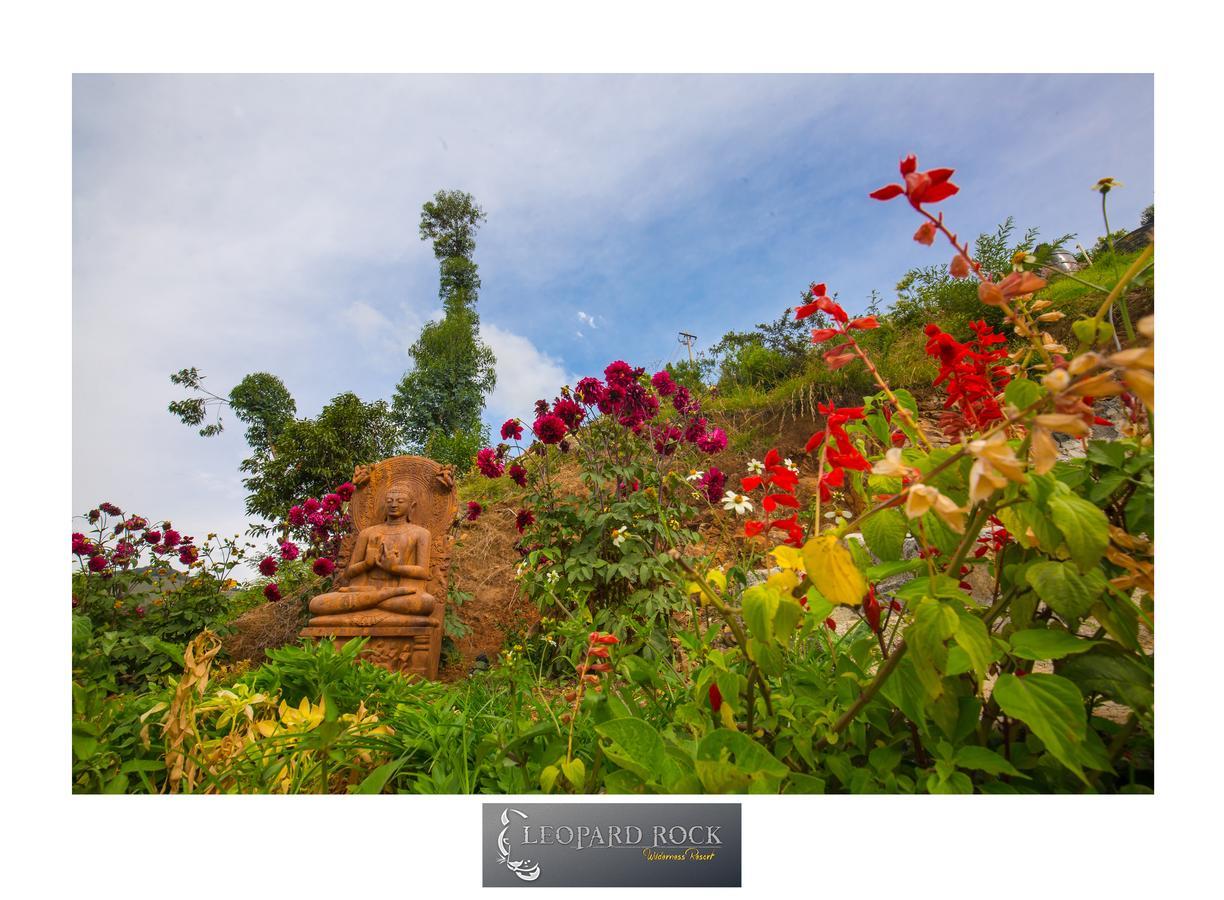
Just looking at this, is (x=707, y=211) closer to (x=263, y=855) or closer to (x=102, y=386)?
(x=102, y=386)

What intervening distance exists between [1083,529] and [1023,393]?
16cm

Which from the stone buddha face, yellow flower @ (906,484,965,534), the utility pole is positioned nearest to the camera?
yellow flower @ (906,484,965,534)

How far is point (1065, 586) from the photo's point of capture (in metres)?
0.49

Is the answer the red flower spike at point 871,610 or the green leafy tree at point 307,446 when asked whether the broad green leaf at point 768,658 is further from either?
the green leafy tree at point 307,446

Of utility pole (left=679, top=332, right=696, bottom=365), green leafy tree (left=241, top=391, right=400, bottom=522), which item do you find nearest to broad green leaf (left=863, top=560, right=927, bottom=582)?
utility pole (left=679, top=332, right=696, bottom=365)

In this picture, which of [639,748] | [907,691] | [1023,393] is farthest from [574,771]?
→ [1023,393]

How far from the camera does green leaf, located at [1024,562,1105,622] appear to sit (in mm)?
480

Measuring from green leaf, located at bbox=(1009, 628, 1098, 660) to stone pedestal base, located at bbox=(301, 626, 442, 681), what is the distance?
94.5 inches

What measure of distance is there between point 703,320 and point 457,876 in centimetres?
106

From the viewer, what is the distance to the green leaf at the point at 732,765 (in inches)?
20.8

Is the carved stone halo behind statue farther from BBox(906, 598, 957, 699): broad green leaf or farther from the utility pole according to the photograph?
BBox(906, 598, 957, 699): broad green leaf

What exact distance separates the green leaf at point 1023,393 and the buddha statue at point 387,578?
249cm

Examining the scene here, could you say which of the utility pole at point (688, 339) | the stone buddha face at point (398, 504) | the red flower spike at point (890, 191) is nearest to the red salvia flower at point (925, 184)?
the red flower spike at point (890, 191)

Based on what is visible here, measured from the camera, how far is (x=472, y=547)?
3.96 m
